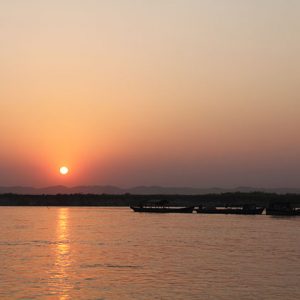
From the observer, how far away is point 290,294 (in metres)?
39.7

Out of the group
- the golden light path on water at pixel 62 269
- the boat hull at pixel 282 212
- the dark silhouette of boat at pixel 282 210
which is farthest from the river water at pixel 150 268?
the dark silhouette of boat at pixel 282 210

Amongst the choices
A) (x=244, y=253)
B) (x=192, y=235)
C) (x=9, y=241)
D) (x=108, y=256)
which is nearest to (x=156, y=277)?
(x=108, y=256)

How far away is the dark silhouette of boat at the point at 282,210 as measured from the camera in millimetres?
157875

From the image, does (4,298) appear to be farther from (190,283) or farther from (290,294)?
(290,294)

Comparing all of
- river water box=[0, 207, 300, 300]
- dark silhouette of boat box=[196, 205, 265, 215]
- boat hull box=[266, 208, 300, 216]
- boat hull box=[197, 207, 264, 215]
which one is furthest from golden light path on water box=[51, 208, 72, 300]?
dark silhouette of boat box=[196, 205, 265, 215]

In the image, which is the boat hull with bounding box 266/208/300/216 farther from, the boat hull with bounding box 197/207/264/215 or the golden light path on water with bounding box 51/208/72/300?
the golden light path on water with bounding box 51/208/72/300

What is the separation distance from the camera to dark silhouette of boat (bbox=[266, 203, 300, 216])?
15788 cm

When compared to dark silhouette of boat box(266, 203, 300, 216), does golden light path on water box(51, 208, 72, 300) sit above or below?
below

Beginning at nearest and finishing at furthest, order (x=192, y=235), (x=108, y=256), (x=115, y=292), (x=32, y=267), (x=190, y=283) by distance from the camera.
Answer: (x=115, y=292) → (x=190, y=283) → (x=32, y=267) → (x=108, y=256) → (x=192, y=235)

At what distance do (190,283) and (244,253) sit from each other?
2168cm

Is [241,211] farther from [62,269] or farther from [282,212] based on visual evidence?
[62,269]

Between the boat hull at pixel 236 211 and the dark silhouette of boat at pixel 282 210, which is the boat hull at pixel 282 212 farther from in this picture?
the boat hull at pixel 236 211

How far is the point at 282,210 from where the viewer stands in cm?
15988

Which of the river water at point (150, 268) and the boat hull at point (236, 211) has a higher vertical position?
the boat hull at point (236, 211)
